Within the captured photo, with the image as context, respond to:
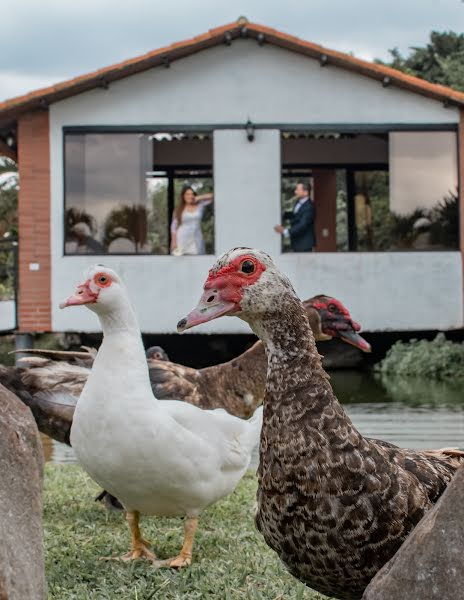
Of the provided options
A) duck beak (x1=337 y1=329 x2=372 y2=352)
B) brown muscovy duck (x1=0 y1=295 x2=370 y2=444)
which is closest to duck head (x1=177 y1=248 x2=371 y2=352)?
duck beak (x1=337 y1=329 x2=372 y2=352)

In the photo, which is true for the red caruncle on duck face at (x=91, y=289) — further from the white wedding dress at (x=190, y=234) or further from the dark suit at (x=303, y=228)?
the dark suit at (x=303, y=228)

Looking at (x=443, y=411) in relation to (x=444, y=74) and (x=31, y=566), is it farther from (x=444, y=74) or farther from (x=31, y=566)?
(x=444, y=74)

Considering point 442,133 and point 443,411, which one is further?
point 442,133

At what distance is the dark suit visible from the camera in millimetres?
15688

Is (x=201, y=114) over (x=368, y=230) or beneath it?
over

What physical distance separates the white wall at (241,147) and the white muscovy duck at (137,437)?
10.4m

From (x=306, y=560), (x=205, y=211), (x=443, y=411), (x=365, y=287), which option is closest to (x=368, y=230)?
(x=365, y=287)

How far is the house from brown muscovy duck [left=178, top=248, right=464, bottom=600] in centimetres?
1223

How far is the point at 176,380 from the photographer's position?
19.6ft

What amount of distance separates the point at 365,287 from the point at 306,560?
12.8 meters

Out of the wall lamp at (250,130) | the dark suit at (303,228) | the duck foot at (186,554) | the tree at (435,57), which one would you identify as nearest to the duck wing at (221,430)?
the duck foot at (186,554)

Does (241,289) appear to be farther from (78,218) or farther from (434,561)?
(78,218)

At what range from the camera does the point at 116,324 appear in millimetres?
4746

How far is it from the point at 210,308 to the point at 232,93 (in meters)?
12.8
